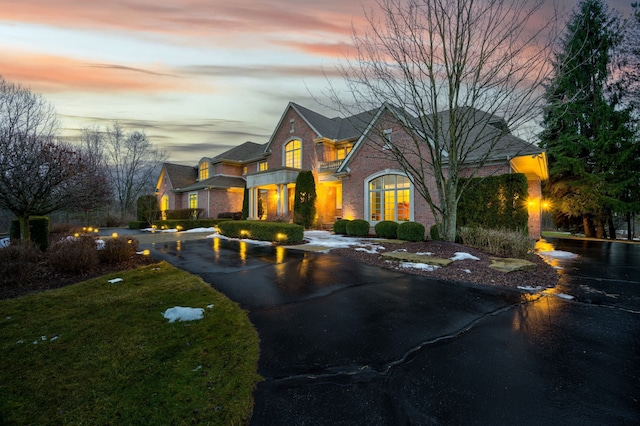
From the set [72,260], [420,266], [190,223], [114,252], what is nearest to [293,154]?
[190,223]

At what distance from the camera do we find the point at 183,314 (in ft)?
14.5

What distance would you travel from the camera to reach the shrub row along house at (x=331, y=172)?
1487 cm

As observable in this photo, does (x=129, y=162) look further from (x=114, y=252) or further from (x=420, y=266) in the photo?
(x=420, y=266)

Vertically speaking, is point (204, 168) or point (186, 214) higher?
point (204, 168)

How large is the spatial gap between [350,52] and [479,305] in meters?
9.57

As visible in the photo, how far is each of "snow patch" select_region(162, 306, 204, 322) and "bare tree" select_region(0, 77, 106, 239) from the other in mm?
8338

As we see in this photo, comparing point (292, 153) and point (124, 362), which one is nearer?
point (124, 362)

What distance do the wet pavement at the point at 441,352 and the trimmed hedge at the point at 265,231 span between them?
6.71 m

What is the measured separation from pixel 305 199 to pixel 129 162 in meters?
36.3

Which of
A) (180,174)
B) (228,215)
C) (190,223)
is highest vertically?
(180,174)

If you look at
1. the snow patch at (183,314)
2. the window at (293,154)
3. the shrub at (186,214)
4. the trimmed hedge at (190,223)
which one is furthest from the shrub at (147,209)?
the snow patch at (183,314)

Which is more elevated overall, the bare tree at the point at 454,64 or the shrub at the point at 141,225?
the bare tree at the point at 454,64

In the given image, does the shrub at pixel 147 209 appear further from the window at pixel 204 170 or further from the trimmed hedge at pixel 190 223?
the window at pixel 204 170

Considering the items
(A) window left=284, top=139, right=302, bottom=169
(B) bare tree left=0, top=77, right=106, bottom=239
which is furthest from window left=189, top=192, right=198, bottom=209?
(B) bare tree left=0, top=77, right=106, bottom=239
